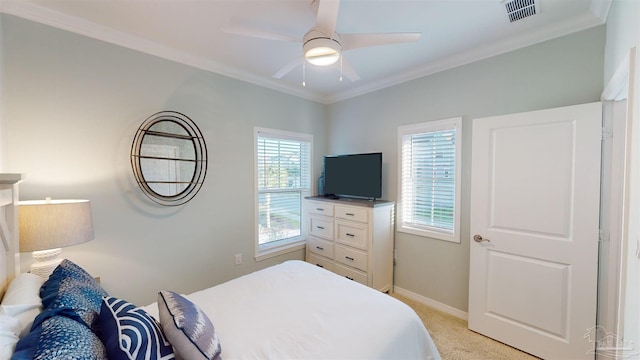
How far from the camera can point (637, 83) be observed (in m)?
1.11

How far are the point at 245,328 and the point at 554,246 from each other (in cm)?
231

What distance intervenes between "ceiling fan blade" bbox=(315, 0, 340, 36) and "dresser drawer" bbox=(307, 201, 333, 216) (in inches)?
82.5

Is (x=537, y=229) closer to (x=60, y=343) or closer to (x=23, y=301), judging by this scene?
(x=60, y=343)

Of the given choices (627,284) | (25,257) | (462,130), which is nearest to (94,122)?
(25,257)

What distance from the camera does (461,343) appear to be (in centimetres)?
219

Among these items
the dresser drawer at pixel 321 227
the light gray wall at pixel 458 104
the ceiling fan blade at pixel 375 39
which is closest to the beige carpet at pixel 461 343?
the light gray wall at pixel 458 104

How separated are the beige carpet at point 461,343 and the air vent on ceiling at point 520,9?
8.73ft

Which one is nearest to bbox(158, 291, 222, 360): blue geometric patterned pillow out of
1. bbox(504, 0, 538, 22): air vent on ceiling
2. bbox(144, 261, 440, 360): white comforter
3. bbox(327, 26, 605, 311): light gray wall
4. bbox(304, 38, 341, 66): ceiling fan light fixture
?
bbox(144, 261, 440, 360): white comforter

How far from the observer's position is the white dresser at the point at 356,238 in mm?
2826

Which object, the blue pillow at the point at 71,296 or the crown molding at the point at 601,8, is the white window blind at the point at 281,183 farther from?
the crown molding at the point at 601,8

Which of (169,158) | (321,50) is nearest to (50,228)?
(169,158)

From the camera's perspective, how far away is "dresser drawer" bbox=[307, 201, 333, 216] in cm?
322

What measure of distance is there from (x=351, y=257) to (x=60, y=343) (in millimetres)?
2565

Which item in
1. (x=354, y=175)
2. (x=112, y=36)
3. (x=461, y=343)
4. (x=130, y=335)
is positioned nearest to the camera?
(x=130, y=335)
